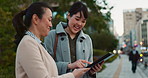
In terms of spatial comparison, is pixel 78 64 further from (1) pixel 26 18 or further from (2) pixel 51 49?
(1) pixel 26 18

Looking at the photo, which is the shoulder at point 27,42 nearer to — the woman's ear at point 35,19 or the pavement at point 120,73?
the woman's ear at point 35,19

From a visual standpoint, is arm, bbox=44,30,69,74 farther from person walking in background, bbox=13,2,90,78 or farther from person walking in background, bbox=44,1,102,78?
person walking in background, bbox=13,2,90,78

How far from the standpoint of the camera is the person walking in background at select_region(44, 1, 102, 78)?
2.66m

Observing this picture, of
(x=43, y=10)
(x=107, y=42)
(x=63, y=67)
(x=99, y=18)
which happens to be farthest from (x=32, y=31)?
(x=107, y=42)

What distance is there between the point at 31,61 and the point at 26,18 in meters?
0.38

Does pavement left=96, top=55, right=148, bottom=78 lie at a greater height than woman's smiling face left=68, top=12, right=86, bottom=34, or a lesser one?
lesser

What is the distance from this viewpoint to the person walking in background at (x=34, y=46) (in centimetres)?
173

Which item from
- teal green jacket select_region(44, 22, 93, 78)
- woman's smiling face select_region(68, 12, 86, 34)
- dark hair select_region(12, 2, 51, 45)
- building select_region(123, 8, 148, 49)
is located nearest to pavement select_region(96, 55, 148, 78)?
teal green jacket select_region(44, 22, 93, 78)

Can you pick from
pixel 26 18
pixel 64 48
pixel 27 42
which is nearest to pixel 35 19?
pixel 26 18

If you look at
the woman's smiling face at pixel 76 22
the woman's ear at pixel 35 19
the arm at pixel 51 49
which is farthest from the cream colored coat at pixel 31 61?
the woman's smiling face at pixel 76 22

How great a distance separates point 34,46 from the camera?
1.78 m

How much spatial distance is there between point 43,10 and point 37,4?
2.6 inches

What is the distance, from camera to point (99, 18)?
11.7 meters

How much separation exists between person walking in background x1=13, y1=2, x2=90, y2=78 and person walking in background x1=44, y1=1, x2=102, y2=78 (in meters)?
0.67
